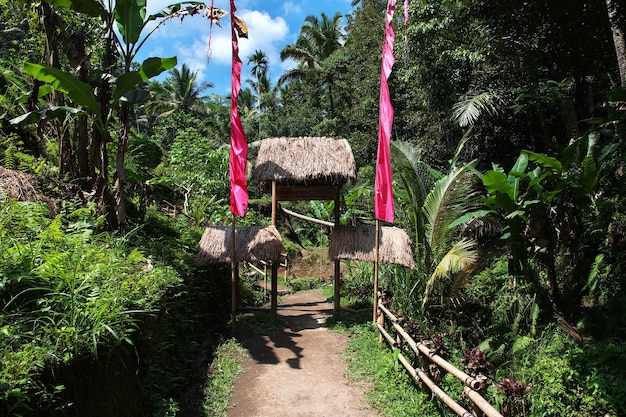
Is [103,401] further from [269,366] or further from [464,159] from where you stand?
[464,159]

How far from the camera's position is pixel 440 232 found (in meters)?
6.77

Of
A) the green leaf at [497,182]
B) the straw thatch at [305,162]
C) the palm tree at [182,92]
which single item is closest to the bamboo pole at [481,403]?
the green leaf at [497,182]

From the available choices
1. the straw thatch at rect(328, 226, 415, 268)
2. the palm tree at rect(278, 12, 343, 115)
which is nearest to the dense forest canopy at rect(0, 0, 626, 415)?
the straw thatch at rect(328, 226, 415, 268)

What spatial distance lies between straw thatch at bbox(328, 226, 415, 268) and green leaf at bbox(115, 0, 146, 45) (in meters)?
4.40

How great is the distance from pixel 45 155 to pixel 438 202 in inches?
269

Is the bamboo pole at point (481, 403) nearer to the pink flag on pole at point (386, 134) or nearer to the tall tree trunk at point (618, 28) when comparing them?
the pink flag on pole at point (386, 134)

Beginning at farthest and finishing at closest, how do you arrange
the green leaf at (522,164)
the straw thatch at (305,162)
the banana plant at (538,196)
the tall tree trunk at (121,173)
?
the straw thatch at (305,162) → the green leaf at (522,164) → the tall tree trunk at (121,173) → the banana plant at (538,196)

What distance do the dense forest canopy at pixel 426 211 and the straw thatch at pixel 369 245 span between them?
24cm

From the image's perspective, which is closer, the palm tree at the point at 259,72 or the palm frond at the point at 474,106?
the palm frond at the point at 474,106

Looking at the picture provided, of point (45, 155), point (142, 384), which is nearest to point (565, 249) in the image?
point (142, 384)

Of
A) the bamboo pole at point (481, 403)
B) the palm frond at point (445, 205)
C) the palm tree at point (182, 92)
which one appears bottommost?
the bamboo pole at point (481, 403)

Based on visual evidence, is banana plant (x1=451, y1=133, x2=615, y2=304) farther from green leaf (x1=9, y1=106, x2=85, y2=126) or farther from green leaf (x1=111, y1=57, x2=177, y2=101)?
green leaf (x1=9, y1=106, x2=85, y2=126)

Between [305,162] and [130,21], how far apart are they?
11.0ft

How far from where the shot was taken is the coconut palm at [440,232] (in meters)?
6.11
